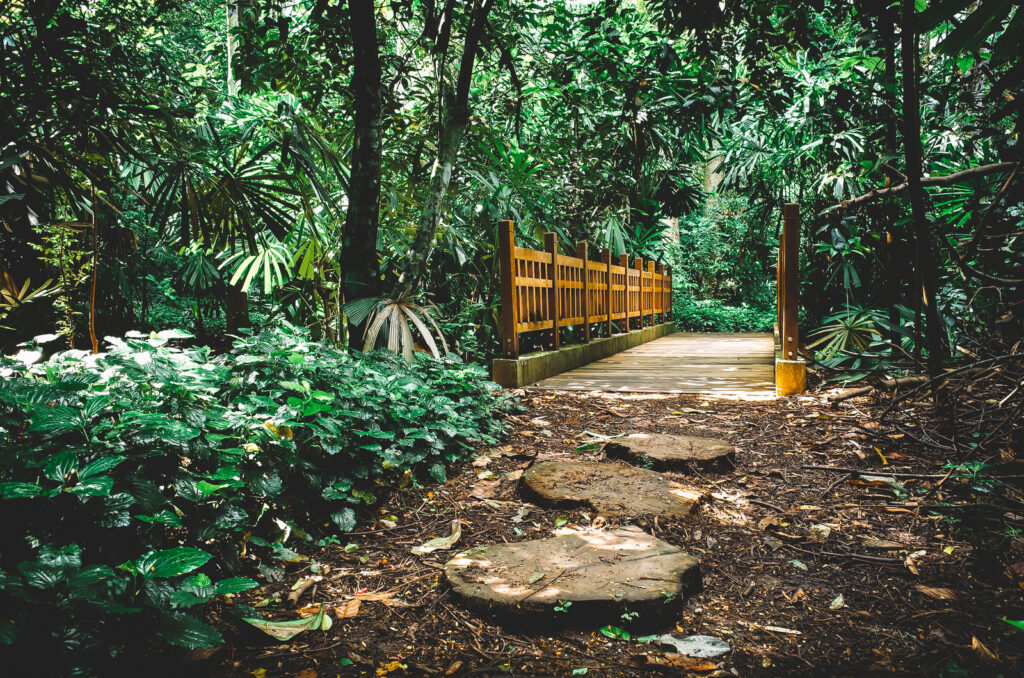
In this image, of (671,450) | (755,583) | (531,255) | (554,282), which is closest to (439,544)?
(755,583)

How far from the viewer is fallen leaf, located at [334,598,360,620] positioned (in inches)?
72.8

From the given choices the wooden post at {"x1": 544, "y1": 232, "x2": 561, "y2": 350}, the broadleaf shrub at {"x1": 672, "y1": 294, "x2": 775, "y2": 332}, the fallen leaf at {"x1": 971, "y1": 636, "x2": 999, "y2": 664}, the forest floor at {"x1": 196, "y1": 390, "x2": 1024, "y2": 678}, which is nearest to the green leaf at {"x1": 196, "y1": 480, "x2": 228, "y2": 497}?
the forest floor at {"x1": 196, "y1": 390, "x2": 1024, "y2": 678}

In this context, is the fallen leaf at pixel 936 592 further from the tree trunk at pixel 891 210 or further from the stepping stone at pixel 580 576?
the tree trunk at pixel 891 210

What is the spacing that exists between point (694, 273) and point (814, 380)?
14.0 meters

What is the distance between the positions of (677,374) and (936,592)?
408cm

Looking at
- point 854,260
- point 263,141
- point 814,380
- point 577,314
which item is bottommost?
point 814,380

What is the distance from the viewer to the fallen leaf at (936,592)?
187cm

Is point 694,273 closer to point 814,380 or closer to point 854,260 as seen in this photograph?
point 854,260

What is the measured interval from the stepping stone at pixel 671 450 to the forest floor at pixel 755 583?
0.10m

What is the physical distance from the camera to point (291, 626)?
1738mm

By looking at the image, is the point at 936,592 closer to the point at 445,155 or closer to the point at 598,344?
the point at 445,155

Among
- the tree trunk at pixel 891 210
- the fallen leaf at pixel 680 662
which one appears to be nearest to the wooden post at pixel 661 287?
the tree trunk at pixel 891 210

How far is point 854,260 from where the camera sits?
6.36 meters

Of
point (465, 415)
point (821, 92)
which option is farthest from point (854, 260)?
point (465, 415)
